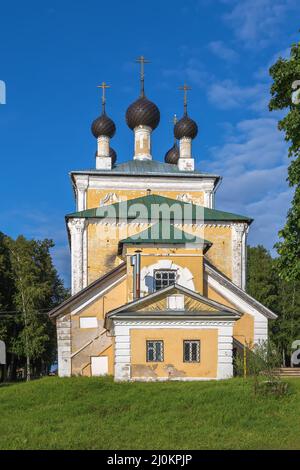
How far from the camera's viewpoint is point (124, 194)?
3195cm

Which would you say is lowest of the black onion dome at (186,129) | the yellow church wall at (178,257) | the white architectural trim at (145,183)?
the yellow church wall at (178,257)

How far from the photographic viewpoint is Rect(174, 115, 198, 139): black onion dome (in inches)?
1357

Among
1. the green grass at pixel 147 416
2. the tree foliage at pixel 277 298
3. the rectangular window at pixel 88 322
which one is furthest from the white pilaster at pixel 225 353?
the tree foliage at pixel 277 298

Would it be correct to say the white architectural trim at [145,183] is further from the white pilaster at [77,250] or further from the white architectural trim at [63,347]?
the white architectural trim at [63,347]

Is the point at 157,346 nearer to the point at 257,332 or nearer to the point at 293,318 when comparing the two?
the point at 257,332

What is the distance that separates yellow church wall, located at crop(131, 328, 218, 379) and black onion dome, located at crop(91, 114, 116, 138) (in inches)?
720

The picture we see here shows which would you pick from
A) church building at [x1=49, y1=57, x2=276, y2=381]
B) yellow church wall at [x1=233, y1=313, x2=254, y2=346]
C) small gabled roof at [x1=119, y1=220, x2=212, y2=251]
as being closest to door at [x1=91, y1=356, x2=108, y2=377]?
church building at [x1=49, y1=57, x2=276, y2=381]

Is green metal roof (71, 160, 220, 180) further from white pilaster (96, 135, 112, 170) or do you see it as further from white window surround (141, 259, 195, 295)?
white window surround (141, 259, 195, 295)

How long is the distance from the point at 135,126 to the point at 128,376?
741 inches

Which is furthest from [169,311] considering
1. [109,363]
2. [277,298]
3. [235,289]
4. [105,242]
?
[277,298]

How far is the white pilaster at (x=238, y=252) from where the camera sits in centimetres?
2842

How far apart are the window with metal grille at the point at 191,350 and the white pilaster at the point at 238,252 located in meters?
11.0

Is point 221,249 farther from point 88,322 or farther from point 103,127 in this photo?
point 103,127

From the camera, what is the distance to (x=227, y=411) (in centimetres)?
1353
